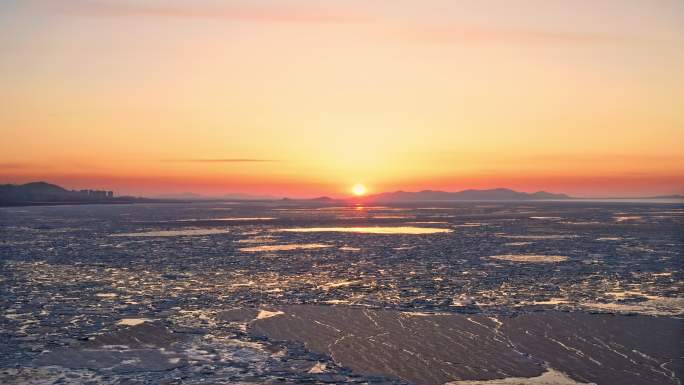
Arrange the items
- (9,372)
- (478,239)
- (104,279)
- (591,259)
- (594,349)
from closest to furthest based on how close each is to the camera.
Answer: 1. (9,372)
2. (594,349)
3. (104,279)
4. (591,259)
5. (478,239)

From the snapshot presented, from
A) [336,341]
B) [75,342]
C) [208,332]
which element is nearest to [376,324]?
[336,341]

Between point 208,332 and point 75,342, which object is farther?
point 208,332

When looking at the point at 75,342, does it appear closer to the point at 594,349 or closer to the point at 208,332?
the point at 208,332

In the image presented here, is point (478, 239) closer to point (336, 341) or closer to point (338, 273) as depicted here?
point (338, 273)

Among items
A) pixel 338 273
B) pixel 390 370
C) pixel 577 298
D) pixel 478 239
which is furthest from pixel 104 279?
pixel 478 239

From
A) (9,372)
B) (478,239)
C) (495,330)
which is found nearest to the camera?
(9,372)

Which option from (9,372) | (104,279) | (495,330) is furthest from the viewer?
(104,279)

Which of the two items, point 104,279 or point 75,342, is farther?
point 104,279

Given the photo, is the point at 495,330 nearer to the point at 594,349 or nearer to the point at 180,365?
the point at 594,349

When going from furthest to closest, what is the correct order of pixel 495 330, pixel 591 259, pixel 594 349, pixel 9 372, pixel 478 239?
pixel 478 239 < pixel 591 259 < pixel 495 330 < pixel 594 349 < pixel 9 372
